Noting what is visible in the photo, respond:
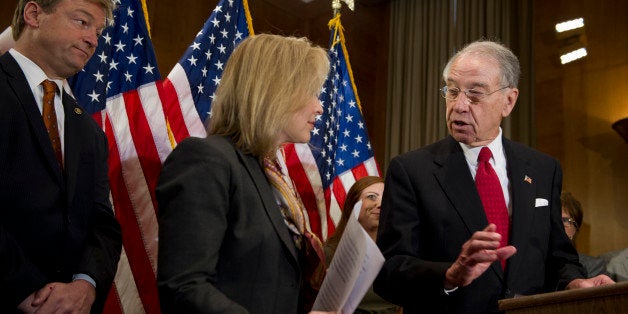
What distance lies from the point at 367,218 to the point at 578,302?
2.43 metres

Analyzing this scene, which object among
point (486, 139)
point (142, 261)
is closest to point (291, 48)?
A: point (486, 139)

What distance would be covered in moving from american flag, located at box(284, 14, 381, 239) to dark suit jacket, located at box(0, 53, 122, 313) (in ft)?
5.91

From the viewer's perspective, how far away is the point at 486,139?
8.80ft

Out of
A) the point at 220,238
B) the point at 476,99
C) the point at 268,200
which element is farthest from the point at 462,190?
the point at 220,238

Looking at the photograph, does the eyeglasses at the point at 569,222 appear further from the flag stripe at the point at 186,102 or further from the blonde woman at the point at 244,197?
the blonde woman at the point at 244,197

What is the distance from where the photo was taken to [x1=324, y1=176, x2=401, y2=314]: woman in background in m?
3.96

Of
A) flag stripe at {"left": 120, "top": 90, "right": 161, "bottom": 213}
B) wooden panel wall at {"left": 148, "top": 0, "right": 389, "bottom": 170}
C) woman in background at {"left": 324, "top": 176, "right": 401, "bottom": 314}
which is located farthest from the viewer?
wooden panel wall at {"left": 148, "top": 0, "right": 389, "bottom": 170}

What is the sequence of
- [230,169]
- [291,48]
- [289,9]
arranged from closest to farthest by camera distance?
[230,169]
[291,48]
[289,9]

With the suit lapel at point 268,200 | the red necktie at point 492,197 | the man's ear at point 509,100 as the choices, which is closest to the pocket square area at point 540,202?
Answer: the red necktie at point 492,197

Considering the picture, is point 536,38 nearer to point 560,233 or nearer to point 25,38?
point 560,233

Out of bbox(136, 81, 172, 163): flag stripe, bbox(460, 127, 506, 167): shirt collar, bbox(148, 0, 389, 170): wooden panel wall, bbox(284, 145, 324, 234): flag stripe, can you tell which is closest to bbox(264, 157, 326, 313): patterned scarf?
bbox(460, 127, 506, 167): shirt collar

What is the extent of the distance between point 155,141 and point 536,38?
3.90 meters

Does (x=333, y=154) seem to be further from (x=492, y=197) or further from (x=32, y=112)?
(x=32, y=112)

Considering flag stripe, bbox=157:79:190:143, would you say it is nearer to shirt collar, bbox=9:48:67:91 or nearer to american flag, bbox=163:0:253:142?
american flag, bbox=163:0:253:142
